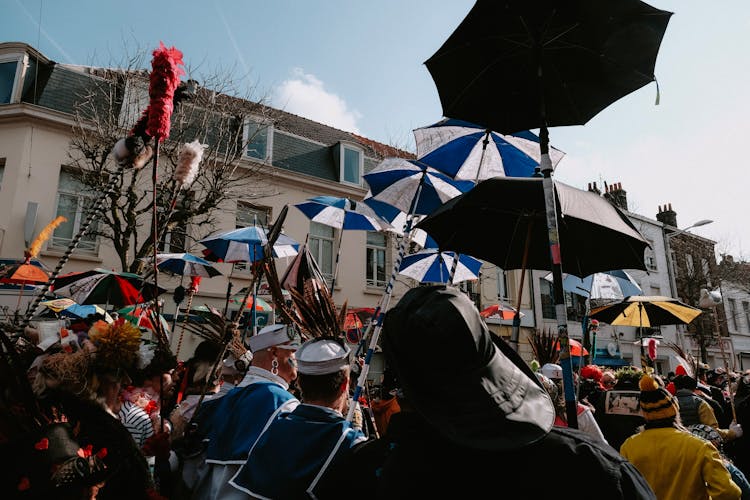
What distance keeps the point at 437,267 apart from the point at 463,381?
6.17m

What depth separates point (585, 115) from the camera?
3.23m

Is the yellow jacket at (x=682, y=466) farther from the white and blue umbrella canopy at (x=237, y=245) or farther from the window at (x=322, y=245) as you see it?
the window at (x=322, y=245)

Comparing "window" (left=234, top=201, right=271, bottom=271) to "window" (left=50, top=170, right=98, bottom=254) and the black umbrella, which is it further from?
the black umbrella

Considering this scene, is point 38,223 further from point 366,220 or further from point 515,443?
point 515,443

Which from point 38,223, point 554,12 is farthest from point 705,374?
point 38,223

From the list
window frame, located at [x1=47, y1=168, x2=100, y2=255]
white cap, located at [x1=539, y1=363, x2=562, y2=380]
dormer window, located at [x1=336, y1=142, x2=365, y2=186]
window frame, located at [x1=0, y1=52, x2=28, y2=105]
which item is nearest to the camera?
white cap, located at [x1=539, y1=363, x2=562, y2=380]

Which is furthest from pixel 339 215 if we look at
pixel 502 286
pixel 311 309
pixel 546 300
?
pixel 546 300

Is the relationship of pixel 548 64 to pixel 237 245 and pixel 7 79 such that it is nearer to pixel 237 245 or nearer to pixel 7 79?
pixel 237 245

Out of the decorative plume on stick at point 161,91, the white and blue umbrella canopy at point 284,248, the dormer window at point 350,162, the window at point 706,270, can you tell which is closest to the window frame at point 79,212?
the dormer window at point 350,162

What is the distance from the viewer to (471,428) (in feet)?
3.59

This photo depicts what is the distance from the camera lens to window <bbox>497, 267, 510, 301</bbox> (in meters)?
21.6

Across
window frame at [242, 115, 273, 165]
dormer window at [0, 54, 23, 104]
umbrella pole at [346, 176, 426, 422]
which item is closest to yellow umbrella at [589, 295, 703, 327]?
umbrella pole at [346, 176, 426, 422]

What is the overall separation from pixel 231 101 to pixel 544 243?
12720 mm

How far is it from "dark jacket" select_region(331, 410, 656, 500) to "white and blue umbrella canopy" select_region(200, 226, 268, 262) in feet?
17.3
